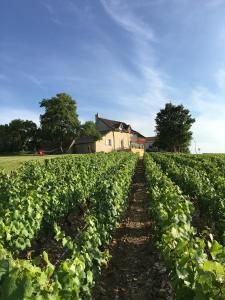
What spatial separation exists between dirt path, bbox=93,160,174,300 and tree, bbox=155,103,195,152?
61533 millimetres

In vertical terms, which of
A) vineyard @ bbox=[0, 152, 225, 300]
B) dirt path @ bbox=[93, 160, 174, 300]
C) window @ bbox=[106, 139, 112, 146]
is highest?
window @ bbox=[106, 139, 112, 146]

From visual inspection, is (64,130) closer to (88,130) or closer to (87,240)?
(88,130)

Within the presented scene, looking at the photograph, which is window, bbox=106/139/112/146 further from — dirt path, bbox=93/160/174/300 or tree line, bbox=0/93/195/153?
dirt path, bbox=93/160/174/300

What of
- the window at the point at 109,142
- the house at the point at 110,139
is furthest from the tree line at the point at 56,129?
the window at the point at 109,142

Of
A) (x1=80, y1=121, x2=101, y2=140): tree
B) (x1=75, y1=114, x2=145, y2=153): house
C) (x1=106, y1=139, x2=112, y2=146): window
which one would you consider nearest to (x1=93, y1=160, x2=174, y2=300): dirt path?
(x1=80, y1=121, x2=101, y2=140): tree

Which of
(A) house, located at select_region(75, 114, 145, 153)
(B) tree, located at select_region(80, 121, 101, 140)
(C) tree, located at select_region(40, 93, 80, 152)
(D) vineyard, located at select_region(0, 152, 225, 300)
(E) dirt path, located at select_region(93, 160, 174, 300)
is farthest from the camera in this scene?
(A) house, located at select_region(75, 114, 145, 153)

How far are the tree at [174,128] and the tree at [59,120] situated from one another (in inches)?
949

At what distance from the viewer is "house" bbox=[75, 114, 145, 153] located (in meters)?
56.8

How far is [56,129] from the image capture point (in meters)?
51.9

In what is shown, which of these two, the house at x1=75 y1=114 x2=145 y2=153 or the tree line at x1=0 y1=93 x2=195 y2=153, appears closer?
the tree line at x1=0 y1=93 x2=195 y2=153

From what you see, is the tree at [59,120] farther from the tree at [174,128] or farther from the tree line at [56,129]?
the tree at [174,128]

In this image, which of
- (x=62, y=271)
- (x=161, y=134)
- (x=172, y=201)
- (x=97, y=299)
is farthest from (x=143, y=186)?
(x=161, y=134)

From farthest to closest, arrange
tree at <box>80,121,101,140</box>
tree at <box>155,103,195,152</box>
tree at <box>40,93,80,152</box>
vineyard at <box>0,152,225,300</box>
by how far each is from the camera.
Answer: tree at <box>155,103,195,152</box> → tree at <box>80,121,101,140</box> → tree at <box>40,93,80,152</box> → vineyard at <box>0,152,225,300</box>

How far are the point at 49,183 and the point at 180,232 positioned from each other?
5785mm
